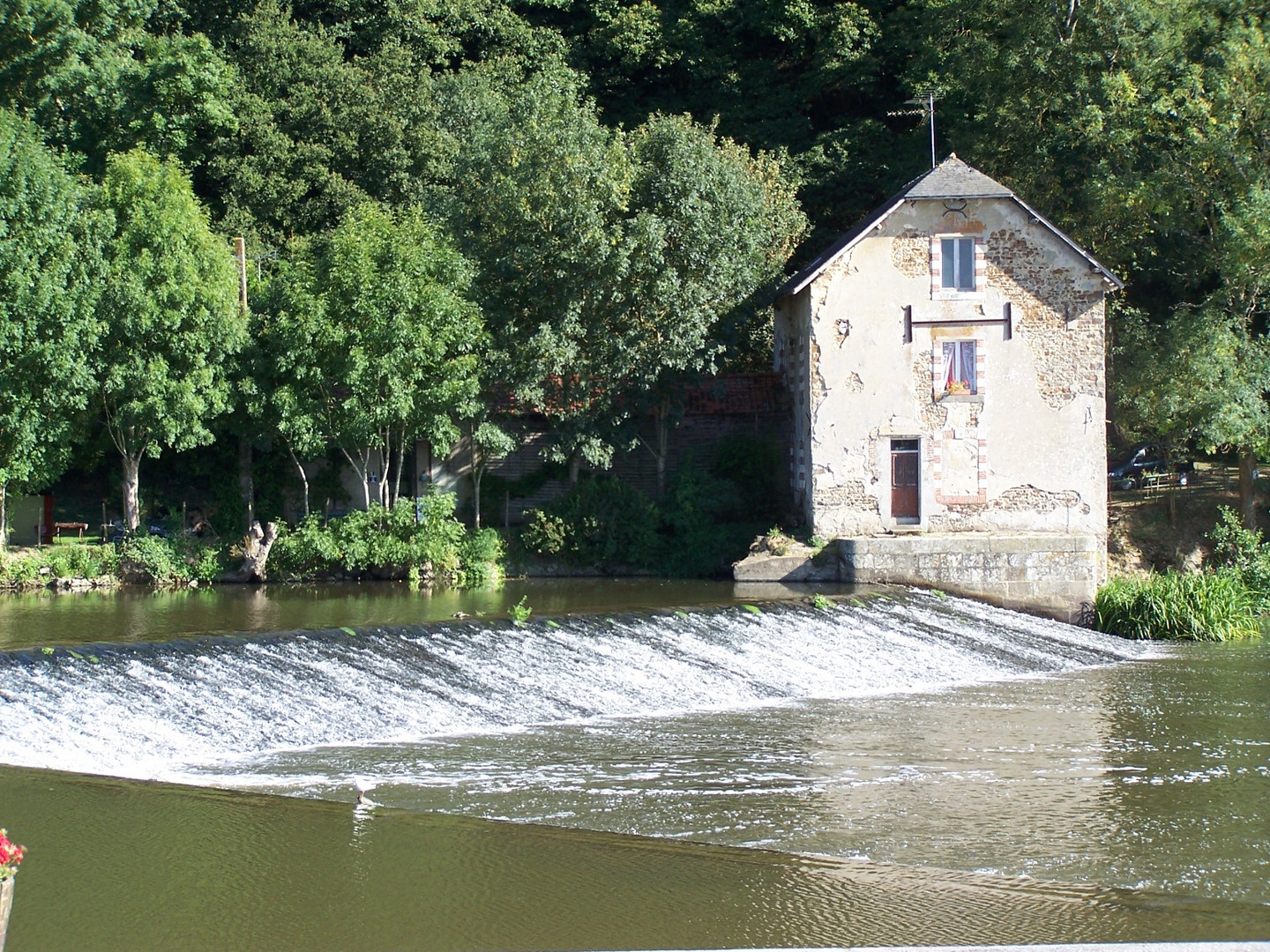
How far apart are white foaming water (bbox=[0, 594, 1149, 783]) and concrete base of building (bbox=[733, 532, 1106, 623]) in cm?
237

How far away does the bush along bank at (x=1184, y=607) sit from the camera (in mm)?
21062

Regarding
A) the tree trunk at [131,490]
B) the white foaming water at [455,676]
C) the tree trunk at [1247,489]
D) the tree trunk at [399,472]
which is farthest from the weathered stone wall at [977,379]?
the tree trunk at [131,490]

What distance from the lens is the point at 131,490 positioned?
2514cm

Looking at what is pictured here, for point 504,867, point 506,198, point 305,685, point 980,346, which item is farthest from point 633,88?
point 504,867

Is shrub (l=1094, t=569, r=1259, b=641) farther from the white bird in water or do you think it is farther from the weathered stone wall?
the white bird in water

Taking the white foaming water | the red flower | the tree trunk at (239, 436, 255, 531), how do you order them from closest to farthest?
the red flower
the white foaming water
the tree trunk at (239, 436, 255, 531)

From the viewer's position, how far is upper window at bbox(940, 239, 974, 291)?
81.3 feet

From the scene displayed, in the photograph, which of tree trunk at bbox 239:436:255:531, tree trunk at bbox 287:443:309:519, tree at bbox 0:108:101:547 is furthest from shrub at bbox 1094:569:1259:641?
tree at bbox 0:108:101:547

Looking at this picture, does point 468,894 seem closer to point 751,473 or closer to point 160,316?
point 160,316

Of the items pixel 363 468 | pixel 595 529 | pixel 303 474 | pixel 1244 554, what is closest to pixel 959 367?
pixel 1244 554

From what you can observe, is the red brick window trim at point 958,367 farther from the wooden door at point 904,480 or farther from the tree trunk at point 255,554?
the tree trunk at point 255,554

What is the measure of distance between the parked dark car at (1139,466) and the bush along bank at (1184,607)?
744 cm

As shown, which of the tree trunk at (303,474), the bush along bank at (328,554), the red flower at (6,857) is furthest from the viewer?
the tree trunk at (303,474)

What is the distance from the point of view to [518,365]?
25141 millimetres
